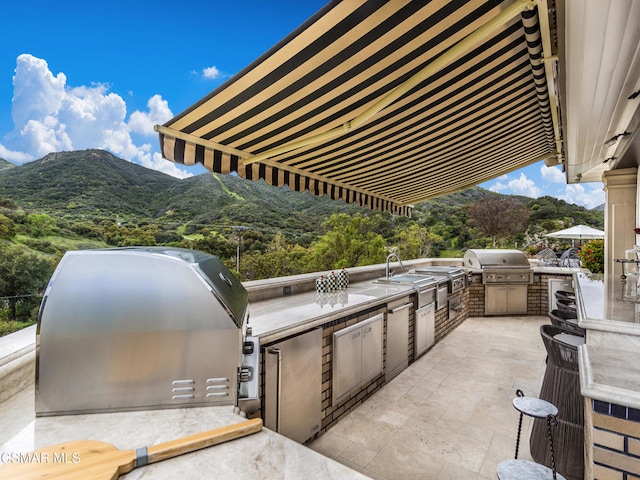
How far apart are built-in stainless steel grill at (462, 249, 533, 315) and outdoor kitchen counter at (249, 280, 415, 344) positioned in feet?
11.3

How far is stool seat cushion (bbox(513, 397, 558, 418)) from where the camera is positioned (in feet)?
5.57

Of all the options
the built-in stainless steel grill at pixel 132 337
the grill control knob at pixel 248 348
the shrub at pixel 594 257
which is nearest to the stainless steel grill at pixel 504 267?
the shrub at pixel 594 257

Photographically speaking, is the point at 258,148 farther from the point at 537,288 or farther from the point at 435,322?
the point at 537,288

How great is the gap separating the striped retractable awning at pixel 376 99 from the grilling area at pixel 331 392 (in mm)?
1524

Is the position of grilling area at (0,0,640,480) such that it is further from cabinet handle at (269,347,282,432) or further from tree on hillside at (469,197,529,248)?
tree on hillside at (469,197,529,248)

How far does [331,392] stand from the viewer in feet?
9.12

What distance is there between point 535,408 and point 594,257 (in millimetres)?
5035

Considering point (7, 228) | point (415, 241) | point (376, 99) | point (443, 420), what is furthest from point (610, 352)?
point (415, 241)

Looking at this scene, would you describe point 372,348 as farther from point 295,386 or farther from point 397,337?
point 295,386

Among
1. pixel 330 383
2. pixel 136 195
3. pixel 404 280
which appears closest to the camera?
pixel 330 383

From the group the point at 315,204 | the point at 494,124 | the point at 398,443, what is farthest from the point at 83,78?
the point at 398,443

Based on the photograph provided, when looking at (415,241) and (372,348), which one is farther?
(415,241)

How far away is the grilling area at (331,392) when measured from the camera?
975 millimetres

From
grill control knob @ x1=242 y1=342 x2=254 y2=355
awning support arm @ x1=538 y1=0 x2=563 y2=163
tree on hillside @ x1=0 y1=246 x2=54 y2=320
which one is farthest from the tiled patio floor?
tree on hillside @ x1=0 y1=246 x2=54 y2=320
